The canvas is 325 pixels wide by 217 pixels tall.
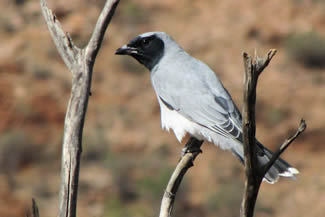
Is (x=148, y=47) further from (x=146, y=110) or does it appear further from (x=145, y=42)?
(x=146, y=110)

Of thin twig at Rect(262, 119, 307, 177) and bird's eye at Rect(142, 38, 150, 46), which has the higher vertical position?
bird's eye at Rect(142, 38, 150, 46)

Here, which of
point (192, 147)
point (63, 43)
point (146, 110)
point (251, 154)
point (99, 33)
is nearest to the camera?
point (251, 154)

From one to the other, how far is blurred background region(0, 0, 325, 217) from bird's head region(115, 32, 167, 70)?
7.81 m

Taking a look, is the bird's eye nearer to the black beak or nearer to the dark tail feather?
the black beak

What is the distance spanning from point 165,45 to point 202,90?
0.91 meters

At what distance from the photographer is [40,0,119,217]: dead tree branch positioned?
3.86m

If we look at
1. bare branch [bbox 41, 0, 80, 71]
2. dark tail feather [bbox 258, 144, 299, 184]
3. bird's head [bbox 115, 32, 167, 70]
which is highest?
bare branch [bbox 41, 0, 80, 71]

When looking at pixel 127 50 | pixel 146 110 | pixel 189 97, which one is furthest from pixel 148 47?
pixel 146 110

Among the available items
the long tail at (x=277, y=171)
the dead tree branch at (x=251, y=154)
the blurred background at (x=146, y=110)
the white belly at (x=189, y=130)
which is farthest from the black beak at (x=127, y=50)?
the blurred background at (x=146, y=110)

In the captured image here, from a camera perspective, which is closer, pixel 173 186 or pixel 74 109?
pixel 74 109

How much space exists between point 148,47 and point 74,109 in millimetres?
2579

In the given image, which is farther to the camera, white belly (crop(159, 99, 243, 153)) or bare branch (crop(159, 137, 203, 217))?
white belly (crop(159, 99, 243, 153))

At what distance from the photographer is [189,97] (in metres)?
5.96

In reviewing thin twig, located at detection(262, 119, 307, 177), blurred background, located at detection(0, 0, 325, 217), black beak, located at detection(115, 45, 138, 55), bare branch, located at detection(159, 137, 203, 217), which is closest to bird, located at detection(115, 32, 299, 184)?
black beak, located at detection(115, 45, 138, 55)
